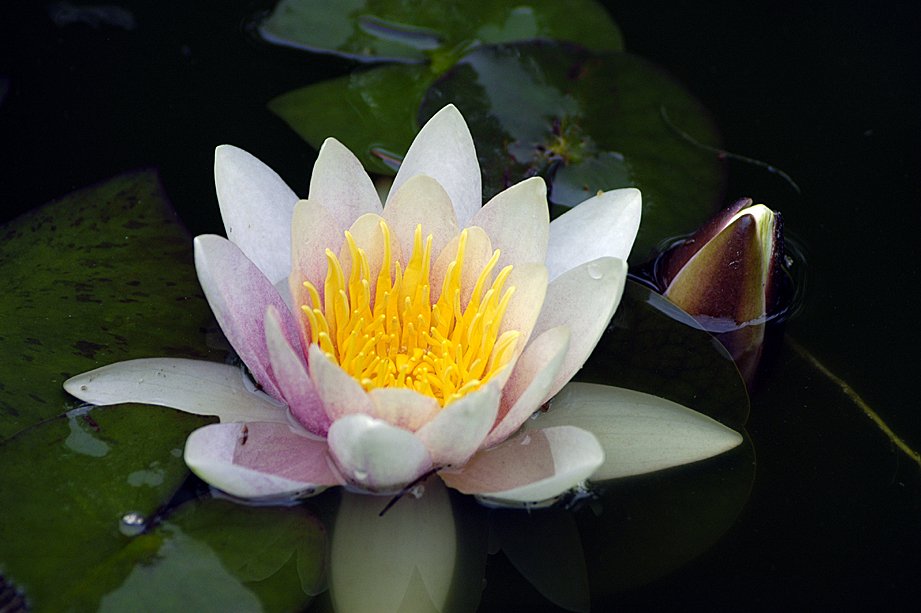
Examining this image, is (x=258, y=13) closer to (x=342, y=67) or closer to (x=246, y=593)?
(x=342, y=67)

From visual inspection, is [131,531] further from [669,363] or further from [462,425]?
[669,363]

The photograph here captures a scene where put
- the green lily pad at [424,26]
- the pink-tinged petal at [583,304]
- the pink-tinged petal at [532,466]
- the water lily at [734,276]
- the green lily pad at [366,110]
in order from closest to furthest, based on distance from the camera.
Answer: the pink-tinged petal at [532,466] < the pink-tinged petal at [583,304] < the water lily at [734,276] < the green lily pad at [366,110] < the green lily pad at [424,26]

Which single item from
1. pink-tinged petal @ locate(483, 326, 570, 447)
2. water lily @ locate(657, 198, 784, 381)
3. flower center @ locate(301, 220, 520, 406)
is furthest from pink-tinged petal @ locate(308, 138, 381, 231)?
water lily @ locate(657, 198, 784, 381)

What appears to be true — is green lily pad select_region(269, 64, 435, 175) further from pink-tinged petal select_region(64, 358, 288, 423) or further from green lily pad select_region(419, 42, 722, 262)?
pink-tinged petal select_region(64, 358, 288, 423)

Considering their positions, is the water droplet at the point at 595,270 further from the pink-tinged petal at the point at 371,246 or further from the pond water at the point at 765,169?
the pond water at the point at 765,169

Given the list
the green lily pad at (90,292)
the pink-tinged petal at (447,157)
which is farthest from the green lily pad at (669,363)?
the green lily pad at (90,292)

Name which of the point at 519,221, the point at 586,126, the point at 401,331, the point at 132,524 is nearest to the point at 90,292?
the point at 132,524

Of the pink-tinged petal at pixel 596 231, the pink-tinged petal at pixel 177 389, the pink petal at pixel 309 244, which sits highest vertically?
the pink petal at pixel 309 244
